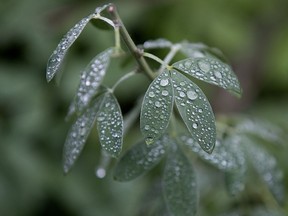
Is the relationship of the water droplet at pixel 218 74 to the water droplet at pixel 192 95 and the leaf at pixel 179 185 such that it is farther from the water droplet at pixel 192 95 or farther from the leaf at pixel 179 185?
the leaf at pixel 179 185

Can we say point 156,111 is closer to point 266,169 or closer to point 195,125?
point 195,125

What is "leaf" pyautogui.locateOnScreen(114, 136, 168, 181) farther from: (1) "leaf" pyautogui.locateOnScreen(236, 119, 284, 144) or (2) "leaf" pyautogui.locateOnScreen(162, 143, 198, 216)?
(1) "leaf" pyautogui.locateOnScreen(236, 119, 284, 144)

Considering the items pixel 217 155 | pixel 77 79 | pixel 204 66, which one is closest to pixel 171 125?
pixel 217 155

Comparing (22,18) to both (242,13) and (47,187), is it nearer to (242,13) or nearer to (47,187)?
(47,187)

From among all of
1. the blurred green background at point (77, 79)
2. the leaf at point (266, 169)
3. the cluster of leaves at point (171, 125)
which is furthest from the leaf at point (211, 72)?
the blurred green background at point (77, 79)

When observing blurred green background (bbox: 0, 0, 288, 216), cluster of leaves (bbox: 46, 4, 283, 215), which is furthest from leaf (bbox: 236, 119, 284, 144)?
blurred green background (bbox: 0, 0, 288, 216)

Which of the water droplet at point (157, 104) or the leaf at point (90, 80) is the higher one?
the water droplet at point (157, 104)

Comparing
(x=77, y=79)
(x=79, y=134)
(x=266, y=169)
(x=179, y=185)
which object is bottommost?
(x=77, y=79)
